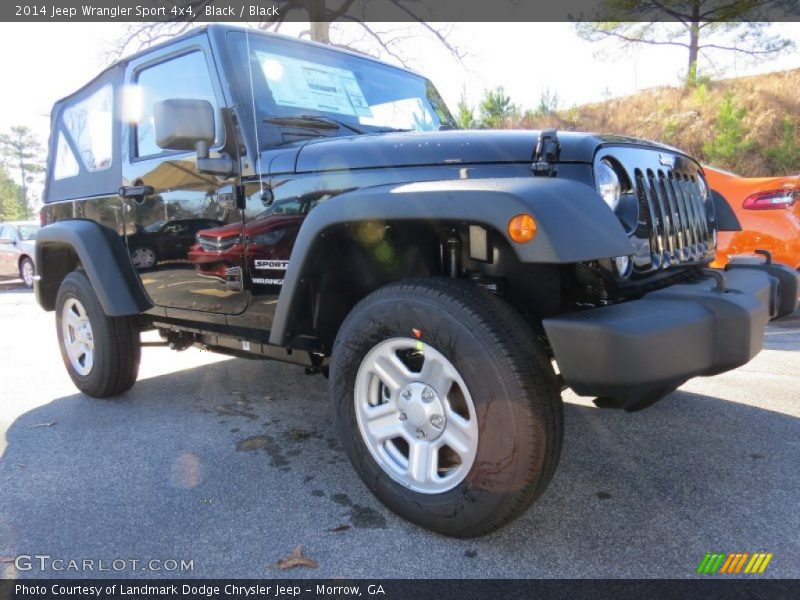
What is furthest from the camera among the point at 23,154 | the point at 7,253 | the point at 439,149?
the point at 23,154

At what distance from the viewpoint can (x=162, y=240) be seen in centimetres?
320

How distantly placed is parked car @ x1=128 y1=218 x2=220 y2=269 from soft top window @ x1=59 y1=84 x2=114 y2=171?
67cm

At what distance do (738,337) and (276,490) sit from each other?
187 cm

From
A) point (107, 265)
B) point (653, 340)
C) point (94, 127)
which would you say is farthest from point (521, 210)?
point (94, 127)

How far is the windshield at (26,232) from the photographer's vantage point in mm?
13320

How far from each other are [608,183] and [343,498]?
1.63 meters

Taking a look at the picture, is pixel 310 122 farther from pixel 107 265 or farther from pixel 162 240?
pixel 107 265

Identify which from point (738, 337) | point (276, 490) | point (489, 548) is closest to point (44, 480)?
point (276, 490)

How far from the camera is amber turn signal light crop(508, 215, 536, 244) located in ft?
5.77

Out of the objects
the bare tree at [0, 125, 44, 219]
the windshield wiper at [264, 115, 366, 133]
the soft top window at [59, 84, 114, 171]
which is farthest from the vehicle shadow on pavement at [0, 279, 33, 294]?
the bare tree at [0, 125, 44, 219]

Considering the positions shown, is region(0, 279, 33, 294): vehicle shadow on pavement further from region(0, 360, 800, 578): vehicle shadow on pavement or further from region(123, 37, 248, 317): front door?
region(123, 37, 248, 317): front door

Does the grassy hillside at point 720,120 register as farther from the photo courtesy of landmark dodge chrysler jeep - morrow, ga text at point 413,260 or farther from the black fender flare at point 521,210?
the black fender flare at point 521,210

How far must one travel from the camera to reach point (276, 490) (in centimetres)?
250

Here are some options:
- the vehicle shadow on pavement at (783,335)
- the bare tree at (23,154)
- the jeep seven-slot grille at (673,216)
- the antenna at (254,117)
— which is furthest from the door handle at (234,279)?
the bare tree at (23,154)
